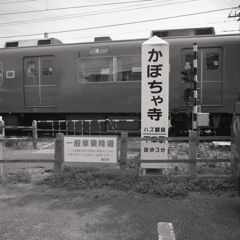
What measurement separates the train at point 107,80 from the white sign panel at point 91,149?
193 inches

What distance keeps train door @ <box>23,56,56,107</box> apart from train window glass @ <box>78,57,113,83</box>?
1.19m

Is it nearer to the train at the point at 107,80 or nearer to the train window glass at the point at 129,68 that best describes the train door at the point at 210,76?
the train at the point at 107,80

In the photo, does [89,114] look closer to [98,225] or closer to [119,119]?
[119,119]

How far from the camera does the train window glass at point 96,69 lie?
10.5 metres

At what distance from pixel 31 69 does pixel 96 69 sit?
8.57 feet

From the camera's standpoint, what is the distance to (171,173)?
5.95 metres

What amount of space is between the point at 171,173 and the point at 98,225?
262 cm

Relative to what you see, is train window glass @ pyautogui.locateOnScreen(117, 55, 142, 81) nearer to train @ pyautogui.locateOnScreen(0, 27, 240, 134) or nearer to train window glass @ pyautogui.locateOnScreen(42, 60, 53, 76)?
train @ pyautogui.locateOnScreen(0, 27, 240, 134)

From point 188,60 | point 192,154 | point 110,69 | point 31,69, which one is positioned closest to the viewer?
point 192,154

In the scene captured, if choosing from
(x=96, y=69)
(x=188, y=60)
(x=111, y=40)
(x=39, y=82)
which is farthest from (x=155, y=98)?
(x=39, y=82)

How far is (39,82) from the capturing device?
11.1 metres

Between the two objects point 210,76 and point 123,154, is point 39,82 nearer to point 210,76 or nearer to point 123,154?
point 210,76

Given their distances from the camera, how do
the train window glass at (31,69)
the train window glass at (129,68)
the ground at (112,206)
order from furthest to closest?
the train window glass at (31,69) < the train window glass at (129,68) < the ground at (112,206)

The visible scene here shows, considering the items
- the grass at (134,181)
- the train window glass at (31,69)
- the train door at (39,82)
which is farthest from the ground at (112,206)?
the train window glass at (31,69)
